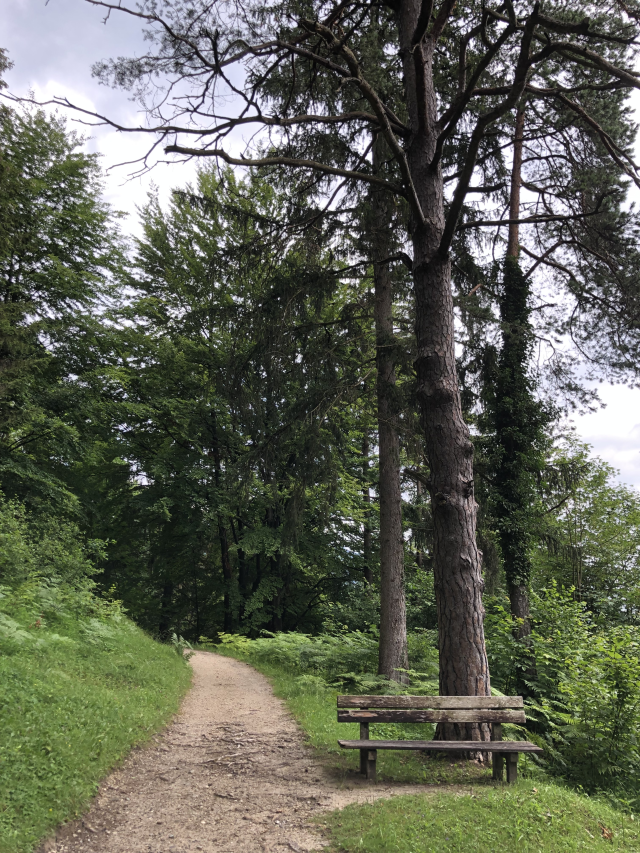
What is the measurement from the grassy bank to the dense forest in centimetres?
→ 93

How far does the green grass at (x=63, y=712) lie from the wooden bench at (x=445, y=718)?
2234 millimetres

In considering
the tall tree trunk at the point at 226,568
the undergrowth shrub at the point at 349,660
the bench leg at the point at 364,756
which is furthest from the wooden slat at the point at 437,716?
the tall tree trunk at the point at 226,568

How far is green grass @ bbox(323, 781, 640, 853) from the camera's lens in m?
3.46

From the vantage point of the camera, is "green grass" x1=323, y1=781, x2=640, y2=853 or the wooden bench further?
the wooden bench

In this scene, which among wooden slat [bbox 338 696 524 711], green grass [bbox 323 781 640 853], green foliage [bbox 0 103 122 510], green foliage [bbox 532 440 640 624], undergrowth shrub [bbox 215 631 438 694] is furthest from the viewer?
green foliage [bbox 532 440 640 624]

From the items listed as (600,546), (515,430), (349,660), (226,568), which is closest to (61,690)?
(349,660)

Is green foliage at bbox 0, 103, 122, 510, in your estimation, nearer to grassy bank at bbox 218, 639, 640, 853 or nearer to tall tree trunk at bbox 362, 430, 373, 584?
tall tree trunk at bbox 362, 430, 373, 584

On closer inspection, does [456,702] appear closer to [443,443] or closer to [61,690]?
[443,443]

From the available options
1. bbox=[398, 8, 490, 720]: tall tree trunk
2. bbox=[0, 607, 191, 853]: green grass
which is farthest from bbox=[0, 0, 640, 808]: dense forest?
bbox=[0, 607, 191, 853]: green grass

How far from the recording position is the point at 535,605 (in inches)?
436

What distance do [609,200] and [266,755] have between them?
8.83m

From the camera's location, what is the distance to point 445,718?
4828 millimetres

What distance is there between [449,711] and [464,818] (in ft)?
3.82

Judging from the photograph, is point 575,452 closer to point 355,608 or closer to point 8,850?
point 355,608
